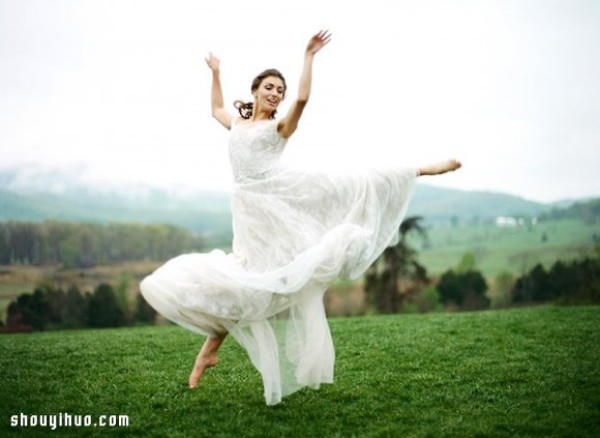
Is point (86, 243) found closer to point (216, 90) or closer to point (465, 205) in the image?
point (216, 90)

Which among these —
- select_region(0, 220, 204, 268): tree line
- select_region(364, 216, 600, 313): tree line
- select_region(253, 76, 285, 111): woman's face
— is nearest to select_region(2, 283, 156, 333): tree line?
select_region(0, 220, 204, 268): tree line

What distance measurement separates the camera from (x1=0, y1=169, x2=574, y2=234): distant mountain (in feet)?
263

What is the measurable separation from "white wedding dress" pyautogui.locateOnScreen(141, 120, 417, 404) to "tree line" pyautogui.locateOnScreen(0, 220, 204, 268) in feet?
116

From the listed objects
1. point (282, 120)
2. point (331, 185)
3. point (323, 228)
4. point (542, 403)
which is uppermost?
point (282, 120)

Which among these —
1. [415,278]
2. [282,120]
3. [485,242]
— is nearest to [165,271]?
[282,120]

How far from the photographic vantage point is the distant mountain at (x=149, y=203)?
8025cm

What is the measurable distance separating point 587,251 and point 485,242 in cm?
2822

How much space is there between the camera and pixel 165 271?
559cm

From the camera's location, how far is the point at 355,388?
6234 mm

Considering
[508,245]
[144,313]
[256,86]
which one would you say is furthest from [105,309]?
[508,245]

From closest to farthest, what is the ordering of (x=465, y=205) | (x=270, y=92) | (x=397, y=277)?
(x=270, y=92)
(x=397, y=277)
(x=465, y=205)

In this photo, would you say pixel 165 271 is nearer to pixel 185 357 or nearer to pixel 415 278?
pixel 185 357

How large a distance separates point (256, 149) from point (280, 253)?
36.7 inches

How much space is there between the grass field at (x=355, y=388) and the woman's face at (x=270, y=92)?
2.67m
